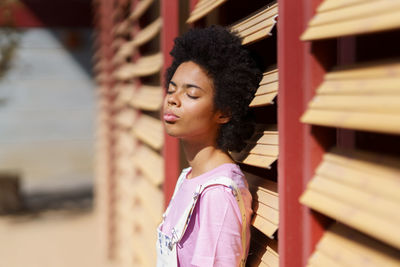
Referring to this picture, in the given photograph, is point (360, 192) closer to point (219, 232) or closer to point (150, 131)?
point (219, 232)

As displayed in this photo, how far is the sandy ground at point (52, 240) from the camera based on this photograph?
5734mm

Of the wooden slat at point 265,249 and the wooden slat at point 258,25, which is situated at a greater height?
the wooden slat at point 258,25

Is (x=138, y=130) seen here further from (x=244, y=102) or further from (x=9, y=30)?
(x=9, y=30)

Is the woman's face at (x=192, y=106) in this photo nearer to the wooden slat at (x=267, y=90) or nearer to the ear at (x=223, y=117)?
the ear at (x=223, y=117)

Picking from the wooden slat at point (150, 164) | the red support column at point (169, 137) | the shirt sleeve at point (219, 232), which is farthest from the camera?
the wooden slat at point (150, 164)

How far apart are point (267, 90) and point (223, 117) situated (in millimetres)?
175

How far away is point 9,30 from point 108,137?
9.98ft

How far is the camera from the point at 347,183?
101cm

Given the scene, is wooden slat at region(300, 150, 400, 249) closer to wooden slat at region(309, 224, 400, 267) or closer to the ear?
wooden slat at region(309, 224, 400, 267)

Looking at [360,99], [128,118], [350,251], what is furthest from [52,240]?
[360,99]

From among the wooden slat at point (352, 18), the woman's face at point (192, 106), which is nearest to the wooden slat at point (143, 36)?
the woman's face at point (192, 106)

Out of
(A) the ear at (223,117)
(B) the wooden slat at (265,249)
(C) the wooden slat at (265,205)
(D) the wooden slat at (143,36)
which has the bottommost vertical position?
(B) the wooden slat at (265,249)

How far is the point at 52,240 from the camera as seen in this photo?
6.54m

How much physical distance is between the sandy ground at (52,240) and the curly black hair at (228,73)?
440 cm
